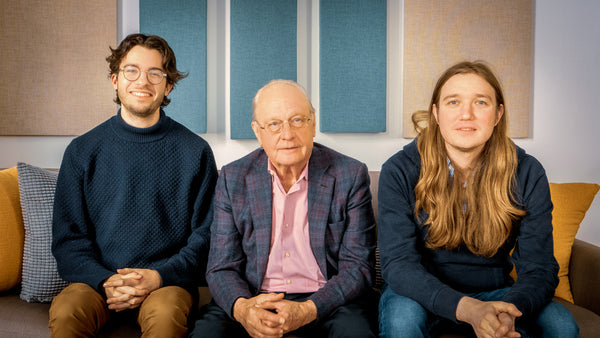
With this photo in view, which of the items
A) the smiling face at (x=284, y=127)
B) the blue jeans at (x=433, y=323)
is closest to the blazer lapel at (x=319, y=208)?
the smiling face at (x=284, y=127)

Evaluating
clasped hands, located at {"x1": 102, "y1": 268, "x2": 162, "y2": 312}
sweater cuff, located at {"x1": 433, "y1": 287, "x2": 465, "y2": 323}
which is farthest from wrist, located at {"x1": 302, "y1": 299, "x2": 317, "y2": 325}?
clasped hands, located at {"x1": 102, "y1": 268, "x2": 162, "y2": 312}

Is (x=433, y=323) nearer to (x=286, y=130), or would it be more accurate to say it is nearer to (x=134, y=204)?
(x=286, y=130)

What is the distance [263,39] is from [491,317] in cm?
203

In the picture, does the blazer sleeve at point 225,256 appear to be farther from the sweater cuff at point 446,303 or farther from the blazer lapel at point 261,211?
the sweater cuff at point 446,303

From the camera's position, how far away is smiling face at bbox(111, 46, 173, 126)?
6.28ft

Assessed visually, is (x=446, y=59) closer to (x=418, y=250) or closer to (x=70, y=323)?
(x=418, y=250)

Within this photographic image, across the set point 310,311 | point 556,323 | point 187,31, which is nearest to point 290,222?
point 310,311

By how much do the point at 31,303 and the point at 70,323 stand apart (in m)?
0.47

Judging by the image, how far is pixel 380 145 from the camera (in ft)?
9.21

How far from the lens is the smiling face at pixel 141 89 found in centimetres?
191

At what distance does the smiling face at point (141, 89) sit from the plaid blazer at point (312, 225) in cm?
46

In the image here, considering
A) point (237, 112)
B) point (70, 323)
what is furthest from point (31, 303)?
point (237, 112)

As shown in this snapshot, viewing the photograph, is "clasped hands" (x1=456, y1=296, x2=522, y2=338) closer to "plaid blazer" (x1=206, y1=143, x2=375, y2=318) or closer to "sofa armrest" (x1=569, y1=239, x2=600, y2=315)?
"plaid blazer" (x1=206, y1=143, x2=375, y2=318)

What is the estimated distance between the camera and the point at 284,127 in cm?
171
